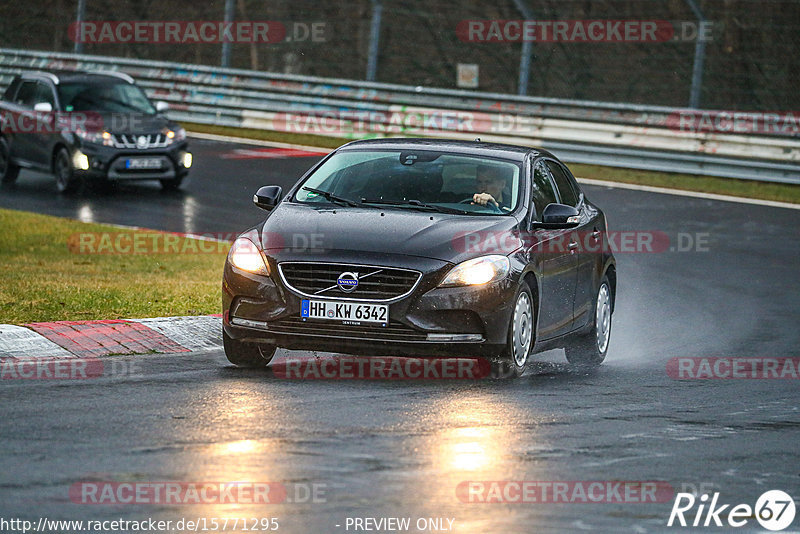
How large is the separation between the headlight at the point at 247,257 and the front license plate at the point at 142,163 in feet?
38.2

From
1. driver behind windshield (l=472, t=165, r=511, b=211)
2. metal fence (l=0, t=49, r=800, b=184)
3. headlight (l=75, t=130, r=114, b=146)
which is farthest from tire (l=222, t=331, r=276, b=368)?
metal fence (l=0, t=49, r=800, b=184)

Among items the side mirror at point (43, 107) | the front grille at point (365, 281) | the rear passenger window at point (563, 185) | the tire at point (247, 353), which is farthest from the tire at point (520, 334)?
the side mirror at point (43, 107)

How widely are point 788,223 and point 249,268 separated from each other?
12057 millimetres

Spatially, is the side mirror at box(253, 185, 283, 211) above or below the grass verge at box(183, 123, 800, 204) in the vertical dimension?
above

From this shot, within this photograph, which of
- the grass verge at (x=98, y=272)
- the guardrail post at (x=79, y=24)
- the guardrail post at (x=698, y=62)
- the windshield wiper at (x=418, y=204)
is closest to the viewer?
the windshield wiper at (x=418, y=204)

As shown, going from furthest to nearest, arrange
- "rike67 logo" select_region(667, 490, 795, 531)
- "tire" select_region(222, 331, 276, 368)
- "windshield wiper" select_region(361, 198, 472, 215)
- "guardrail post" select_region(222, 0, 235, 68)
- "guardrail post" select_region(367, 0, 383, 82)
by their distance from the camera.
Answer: "guardrail post" select_region(222, 0, 235, 68) < "guardrail post" select_region(367, 0, 383, 82) < "windshield wiper" select_region(361, 198, 472, 215) < "tire" select_region(222, 331, 276, 368) < "rike67 logo" select_region(667, 490, 795, 531)

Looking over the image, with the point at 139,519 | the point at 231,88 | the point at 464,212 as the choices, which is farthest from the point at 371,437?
the point at 231,88

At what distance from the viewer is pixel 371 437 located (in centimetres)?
741

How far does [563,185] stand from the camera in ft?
38.2

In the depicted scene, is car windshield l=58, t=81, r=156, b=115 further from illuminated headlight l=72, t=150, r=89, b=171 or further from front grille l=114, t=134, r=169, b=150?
illuminated headlight l=72, t=150, r=89, b=171

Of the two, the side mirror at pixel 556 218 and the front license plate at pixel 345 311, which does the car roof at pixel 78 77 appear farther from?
the front license plate at pixel 345 311

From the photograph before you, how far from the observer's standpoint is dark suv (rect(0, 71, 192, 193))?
21016 millimetres

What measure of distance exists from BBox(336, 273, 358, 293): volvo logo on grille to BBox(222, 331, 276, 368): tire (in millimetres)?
935

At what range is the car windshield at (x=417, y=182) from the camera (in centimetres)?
1029
